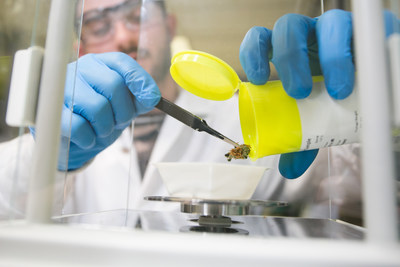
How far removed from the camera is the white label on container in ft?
1.69

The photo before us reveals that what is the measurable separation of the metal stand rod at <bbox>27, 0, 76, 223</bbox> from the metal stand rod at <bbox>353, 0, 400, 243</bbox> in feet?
1.16

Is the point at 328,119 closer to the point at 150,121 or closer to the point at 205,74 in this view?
the point at 205,74

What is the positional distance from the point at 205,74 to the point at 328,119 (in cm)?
27

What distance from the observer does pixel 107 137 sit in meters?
0.85

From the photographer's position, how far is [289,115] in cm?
54

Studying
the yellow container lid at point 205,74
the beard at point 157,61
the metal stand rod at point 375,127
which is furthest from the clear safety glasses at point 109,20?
the metal stand rod at point 375,127

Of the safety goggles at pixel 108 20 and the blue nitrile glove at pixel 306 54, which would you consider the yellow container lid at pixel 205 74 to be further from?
the safety goggles at pixel 108 20

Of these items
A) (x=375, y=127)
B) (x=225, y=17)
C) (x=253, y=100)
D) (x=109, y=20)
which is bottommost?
(x=375, y=127)

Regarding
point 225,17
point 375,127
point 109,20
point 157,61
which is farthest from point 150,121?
point 375,127

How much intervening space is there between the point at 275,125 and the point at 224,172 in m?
0.17

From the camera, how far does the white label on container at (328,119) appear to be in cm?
52

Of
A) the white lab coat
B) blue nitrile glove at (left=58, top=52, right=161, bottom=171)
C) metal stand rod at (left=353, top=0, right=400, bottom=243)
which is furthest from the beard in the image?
metal stand rod at (left=353, top=0, right=400, bottom=243)

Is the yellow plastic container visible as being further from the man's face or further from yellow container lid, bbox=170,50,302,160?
the man's face

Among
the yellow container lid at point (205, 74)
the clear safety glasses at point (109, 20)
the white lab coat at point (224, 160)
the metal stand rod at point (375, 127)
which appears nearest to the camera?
the metal stand rod at point (375, 127)
